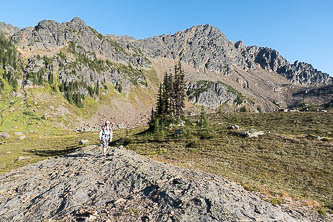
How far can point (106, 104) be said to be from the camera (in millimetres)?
168875

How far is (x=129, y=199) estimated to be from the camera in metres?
12.1

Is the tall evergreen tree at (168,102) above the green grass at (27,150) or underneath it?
above

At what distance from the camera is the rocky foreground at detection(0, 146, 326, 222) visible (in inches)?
406

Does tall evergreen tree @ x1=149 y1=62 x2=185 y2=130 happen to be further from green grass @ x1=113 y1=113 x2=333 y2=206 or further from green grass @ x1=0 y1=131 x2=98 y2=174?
green grass @ x1=0 y1=131 x2=98 y2=174

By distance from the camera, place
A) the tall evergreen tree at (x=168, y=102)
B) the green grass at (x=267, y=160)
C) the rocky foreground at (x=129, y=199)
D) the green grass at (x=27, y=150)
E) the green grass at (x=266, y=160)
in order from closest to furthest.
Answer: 1. the rocky foreground at (x=129, y=199)
2. the green grass at (x=266, y=160)
3. the green grass at (x=267, y=160)
4. the green grass at (x=27, y=150)
5. the tall evergreen tree at (x=168, y=102)

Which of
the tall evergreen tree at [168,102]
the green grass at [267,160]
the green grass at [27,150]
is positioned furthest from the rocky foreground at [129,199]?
the tall evergreen tree at [168,102]

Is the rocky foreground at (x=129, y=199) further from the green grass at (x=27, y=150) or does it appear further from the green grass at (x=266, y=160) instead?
the green grass at (x=27, y=150)

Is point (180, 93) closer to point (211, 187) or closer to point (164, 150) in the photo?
point (164, 150)

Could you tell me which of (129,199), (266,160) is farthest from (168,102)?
(129,199)

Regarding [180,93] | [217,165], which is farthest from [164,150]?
[180,93]

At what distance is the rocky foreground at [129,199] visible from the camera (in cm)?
1031

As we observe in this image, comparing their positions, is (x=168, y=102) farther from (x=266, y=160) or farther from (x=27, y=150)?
(x=27, y=150)

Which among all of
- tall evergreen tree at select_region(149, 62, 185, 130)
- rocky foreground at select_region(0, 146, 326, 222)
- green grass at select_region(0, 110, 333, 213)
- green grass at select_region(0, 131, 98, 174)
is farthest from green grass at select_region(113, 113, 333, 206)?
green grass at select_region(0, 131, 98, 174)

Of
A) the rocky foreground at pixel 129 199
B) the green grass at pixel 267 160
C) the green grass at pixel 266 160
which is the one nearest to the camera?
the rocky foreground at pixel 129 199
